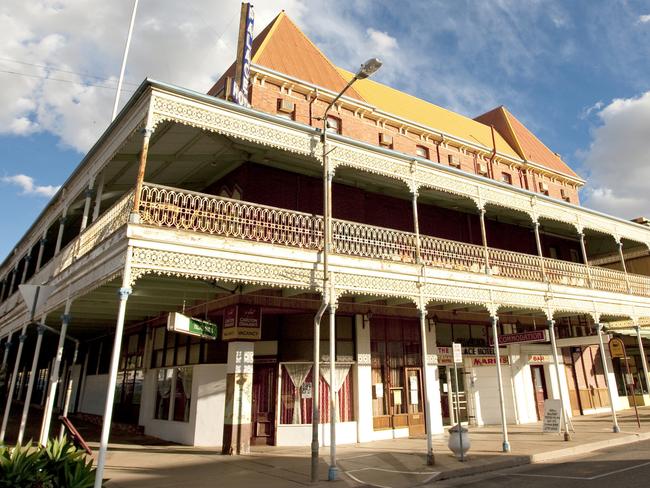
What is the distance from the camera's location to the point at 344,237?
1227cm

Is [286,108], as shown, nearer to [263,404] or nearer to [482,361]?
[263,404]

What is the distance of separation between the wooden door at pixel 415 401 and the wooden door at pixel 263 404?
16.9 ft

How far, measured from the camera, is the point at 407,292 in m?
12.7

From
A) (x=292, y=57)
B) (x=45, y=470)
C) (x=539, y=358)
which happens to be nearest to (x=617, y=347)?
(x=539, y=358)

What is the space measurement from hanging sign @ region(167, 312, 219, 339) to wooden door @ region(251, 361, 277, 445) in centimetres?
327

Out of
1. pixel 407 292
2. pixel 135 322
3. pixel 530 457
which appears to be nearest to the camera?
pixel 530 457

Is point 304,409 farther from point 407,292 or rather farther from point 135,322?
point 135,322

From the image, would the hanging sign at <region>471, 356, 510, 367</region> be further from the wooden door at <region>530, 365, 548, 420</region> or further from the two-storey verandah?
the wooden door at <region>530, 365, 548, 420</region>

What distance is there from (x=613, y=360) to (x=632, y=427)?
9230mm

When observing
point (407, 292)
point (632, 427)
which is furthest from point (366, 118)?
point (632, 427)

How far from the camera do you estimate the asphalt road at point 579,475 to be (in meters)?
8.43

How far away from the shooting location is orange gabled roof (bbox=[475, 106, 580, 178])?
3334 cm

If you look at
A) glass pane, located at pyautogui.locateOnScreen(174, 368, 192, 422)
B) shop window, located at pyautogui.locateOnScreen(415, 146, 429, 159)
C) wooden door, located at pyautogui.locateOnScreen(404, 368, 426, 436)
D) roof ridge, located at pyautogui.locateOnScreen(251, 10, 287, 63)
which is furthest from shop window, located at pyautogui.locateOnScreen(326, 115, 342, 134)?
glass pane, located at pyautogui.locateOnScreen(174, 368, 192, 422)

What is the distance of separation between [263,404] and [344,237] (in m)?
5.83
